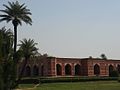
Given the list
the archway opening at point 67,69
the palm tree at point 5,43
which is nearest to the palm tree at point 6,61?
the palm tree at point 5,43

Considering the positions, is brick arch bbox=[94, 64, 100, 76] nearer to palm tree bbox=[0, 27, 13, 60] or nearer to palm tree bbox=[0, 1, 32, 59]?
palm tree bbox=[0, 1, 32, 59]

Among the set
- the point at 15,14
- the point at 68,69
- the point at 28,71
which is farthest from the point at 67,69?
the point at 15,14

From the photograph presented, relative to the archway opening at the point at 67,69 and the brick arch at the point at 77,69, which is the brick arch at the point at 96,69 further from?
the archway opening at the point at 67,69

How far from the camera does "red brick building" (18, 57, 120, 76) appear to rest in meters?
75.7

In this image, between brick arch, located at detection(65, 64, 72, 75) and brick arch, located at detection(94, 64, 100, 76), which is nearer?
brick arch, located at detection(65, 64, 72, 75)

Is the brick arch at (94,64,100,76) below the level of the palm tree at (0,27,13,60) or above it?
below

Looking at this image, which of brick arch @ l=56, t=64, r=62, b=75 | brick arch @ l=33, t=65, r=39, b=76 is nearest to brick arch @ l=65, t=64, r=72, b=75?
brick arch @ l=56, t=64, r=62, b=75

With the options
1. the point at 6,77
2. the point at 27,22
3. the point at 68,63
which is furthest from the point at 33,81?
the point at 6,77

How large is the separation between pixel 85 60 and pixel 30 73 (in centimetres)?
1313

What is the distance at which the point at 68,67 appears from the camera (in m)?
82.6

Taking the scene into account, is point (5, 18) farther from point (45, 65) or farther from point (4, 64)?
point (4, 64)

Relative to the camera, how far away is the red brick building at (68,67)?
248ft

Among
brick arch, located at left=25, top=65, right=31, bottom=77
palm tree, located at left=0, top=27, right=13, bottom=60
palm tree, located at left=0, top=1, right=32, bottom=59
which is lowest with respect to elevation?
brick arch, located at left=25, top=65, right=31, bottom=77

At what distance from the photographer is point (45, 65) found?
76.4 meters
